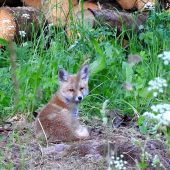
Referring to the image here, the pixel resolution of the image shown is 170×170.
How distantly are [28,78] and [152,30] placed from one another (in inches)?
69.3

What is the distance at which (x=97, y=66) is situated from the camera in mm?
4676

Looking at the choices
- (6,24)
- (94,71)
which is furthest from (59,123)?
(6,24)

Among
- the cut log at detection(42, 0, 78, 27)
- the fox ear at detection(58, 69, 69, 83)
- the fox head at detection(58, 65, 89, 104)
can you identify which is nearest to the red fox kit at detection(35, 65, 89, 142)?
the fox head at detection(58, 65, 89, 104)

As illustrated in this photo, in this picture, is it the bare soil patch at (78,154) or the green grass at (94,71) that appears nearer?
the bare soil patch at (78,154)

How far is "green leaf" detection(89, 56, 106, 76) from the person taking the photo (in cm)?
466

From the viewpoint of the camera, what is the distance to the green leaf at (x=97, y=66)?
4.66 m

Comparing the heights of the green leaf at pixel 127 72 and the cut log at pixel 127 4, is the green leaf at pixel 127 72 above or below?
below

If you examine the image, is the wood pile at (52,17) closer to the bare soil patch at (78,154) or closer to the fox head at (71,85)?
the fox head at (71,85)

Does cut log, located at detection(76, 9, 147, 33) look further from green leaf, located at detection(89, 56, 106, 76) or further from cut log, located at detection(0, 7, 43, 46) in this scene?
green leaf, located at detection(89, 56, 106, 76)

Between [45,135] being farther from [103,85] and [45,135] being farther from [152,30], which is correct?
[152,30]

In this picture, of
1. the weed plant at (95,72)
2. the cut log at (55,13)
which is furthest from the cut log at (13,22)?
the weed plant at (95,72)

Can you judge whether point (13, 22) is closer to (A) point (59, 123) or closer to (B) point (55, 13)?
(B) point (55, 13)

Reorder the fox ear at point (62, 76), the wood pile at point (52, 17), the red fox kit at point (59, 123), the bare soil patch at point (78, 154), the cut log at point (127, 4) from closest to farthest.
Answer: the bare soil patch at point (78, 154) → the red fox kit at point (59, 123) → the fox ear at point (62, 76) → the wood pile at point (52, 17) → the cut log at point (127, 4)

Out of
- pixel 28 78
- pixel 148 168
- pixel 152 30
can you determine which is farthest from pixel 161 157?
pixel 152 30
